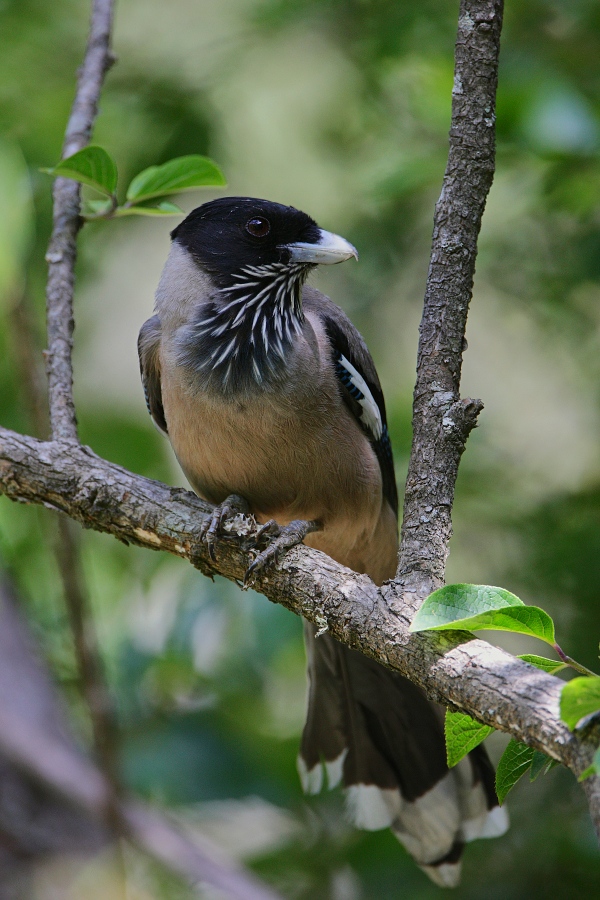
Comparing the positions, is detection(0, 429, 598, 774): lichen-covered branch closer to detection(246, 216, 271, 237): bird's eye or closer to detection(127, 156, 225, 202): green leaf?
detection(127, 156, 225, 202): green leaf

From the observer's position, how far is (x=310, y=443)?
4266 mm

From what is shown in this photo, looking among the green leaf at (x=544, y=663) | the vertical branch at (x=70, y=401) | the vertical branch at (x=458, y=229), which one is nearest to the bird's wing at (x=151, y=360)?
the vertical branch at (x=70, y=401)

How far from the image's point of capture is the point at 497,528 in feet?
19.1

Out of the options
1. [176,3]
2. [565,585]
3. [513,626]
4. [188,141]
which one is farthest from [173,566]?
[176,3]

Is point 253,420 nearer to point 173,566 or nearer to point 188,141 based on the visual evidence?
point 173,566

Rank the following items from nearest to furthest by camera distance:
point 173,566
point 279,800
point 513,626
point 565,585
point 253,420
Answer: point 513,626 → point 253,420 → point 279,800 → point 565,585 → point 173,566

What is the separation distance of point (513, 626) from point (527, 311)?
4336 millimetres

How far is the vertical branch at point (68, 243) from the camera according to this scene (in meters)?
4.04

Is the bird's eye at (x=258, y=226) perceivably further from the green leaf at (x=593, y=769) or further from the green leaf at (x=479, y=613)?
the green leaf at (x=593, y=769)

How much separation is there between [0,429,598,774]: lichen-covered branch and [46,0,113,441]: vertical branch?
27cm

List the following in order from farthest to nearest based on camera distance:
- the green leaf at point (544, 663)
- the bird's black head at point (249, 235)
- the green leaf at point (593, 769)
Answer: the bird's black head at point (249, 235) → the green leaf at point (544, 663) → the green leaf at point (593, 769)

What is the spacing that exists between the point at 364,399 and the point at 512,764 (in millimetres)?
2392

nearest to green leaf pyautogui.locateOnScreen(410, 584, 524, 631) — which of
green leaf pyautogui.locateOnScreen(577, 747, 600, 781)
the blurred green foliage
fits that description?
green leaf pyautogui.locateOnScreen(577, 747, 600, 781)

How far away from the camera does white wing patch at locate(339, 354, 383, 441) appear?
4543 mm
